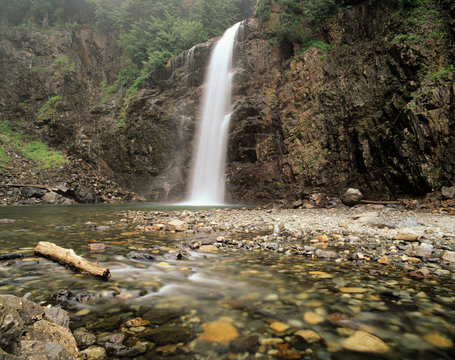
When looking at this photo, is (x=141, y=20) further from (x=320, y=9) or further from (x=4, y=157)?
(x=320, y=9)

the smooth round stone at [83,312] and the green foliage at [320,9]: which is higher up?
the green foliage at [320,9]

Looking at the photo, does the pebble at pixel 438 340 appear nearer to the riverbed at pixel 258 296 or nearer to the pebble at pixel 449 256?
the riverbed at pixel 258 296

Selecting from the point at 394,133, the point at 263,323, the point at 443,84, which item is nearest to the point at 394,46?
the point at 443,84

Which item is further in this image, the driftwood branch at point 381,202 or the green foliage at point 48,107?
the green foliage at point 48,107

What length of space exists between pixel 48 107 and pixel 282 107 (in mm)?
23500

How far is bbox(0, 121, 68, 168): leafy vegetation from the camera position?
20417mm

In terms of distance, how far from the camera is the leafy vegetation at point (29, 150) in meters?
20.4

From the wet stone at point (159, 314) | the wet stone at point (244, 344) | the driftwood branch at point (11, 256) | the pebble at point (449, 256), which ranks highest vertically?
the pebble at point (449, 256)

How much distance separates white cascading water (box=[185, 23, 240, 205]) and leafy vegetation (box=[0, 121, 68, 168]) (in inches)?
474

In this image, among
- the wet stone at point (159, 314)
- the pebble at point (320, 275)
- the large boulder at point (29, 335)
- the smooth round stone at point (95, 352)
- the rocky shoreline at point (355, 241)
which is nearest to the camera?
the large boulder at point (29, 335)

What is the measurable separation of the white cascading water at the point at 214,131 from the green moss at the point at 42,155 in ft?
39.5

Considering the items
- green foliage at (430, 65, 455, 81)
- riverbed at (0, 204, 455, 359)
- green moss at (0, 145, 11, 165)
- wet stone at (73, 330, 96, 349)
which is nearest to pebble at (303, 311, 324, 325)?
riverbed at (0, 204, 455, 359)

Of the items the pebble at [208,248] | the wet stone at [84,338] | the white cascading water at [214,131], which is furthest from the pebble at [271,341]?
the white cascading water at [214,131]

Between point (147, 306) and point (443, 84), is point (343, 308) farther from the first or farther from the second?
point (443, 84)
